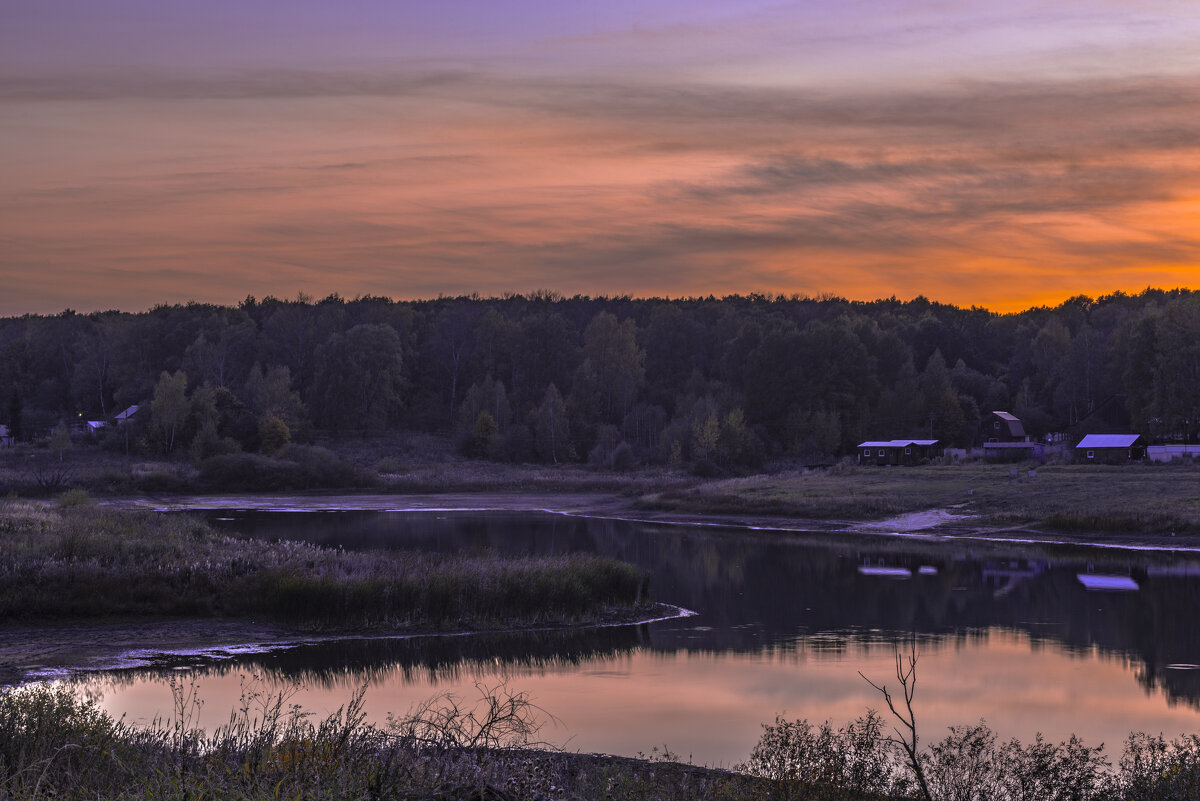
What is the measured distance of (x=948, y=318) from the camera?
180500mm

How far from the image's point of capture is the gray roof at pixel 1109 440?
90.6 metres

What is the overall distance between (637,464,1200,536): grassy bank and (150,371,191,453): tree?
1965 inches

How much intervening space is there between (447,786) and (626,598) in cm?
2342

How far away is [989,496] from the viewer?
67062 mm

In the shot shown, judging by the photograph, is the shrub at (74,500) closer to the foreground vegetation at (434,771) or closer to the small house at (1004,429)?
the foreground vegetation at (434,771)

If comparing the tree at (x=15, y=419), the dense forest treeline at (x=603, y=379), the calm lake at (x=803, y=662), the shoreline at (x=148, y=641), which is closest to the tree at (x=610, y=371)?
the dense forest treeline at (x=603, y=379)

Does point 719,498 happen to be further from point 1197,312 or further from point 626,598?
point 1197,312

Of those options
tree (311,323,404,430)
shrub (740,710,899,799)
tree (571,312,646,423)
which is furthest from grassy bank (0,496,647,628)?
tree (571,312,646,423)

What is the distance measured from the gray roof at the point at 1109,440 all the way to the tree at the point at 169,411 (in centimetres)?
8106

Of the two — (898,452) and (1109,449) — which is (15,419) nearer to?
(898,452)

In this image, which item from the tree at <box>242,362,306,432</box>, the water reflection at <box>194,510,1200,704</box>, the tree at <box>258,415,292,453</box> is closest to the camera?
the water reflection at <box>194,510,1200,704</box>

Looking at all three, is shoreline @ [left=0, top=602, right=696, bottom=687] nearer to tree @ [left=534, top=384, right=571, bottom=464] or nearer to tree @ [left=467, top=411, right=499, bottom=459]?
tree @ [left=534, top=384, right=571, bottom=464]

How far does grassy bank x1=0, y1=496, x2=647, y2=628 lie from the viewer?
95.3ft

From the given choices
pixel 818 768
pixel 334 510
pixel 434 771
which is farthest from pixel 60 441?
pixel 818 768
